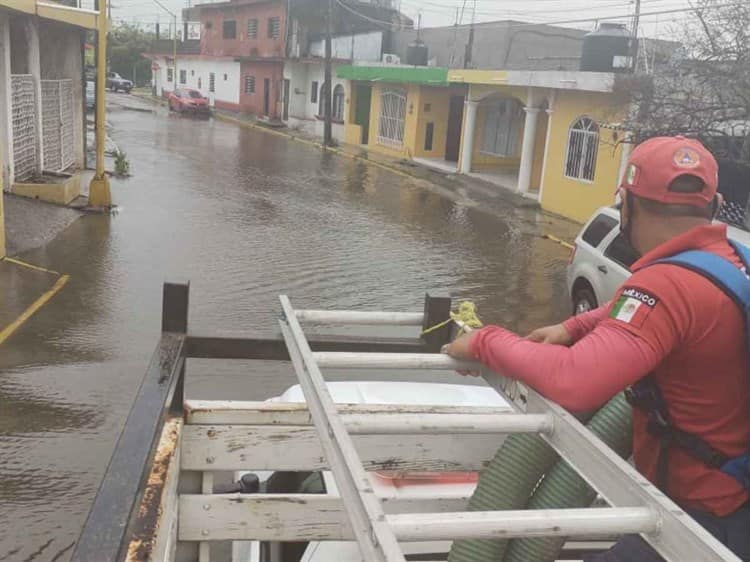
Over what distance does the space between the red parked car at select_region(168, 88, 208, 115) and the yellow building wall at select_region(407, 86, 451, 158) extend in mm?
19028

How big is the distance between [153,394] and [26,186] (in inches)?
504

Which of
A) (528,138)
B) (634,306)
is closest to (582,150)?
(528,138)

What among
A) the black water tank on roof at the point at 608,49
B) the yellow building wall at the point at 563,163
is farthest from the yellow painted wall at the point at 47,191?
the black water tank on roof at the point at 608,49

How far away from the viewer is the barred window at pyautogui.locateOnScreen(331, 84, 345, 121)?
1396 inches

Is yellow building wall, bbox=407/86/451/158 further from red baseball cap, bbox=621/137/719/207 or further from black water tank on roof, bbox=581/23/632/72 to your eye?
red baseball cap, bbox=621/137/719/207

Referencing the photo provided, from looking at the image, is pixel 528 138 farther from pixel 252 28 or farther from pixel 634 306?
pixel 252 28

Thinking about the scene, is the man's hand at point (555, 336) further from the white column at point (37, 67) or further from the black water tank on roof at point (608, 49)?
the black water tank on roof at point (608, 49)

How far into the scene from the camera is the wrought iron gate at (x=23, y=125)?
46.5 ft

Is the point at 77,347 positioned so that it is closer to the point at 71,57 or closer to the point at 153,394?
the point at 153,394

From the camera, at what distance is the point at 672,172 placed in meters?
2.02

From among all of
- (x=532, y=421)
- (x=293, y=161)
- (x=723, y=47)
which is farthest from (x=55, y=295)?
(x=293, y=161)

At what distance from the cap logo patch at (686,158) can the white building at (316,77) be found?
34146 mm

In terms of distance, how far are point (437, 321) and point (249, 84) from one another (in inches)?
1665

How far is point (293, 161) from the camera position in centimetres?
2558
